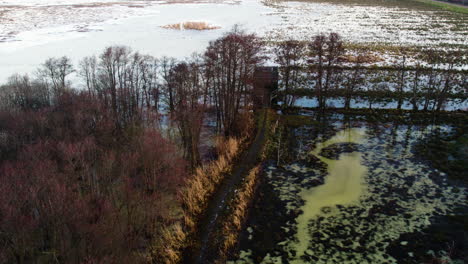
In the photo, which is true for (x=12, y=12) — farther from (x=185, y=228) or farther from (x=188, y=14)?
(x=185, y=228)

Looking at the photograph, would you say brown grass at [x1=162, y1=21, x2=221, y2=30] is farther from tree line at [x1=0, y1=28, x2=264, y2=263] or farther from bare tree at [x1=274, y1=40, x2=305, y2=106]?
tree line at [x1=0, y1=28, x2=264, y2=263]

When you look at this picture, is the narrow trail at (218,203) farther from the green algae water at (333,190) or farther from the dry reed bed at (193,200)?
the green algae water at (333,190)

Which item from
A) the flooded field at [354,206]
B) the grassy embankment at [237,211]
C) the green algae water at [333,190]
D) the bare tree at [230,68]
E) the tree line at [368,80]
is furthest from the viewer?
the tree line at [368,80]

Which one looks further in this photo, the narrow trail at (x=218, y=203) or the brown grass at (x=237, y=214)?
the brown grass at (x=237, y=214)

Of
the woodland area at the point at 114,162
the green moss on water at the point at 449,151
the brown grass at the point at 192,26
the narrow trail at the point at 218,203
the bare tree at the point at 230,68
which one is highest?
the brown grass at the point at 192,26

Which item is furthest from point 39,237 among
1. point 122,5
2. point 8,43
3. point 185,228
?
point 122,5

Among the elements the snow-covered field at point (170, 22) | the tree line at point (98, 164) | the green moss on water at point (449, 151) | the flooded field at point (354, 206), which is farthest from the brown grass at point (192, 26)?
the green moss on water at point (449, 151)
